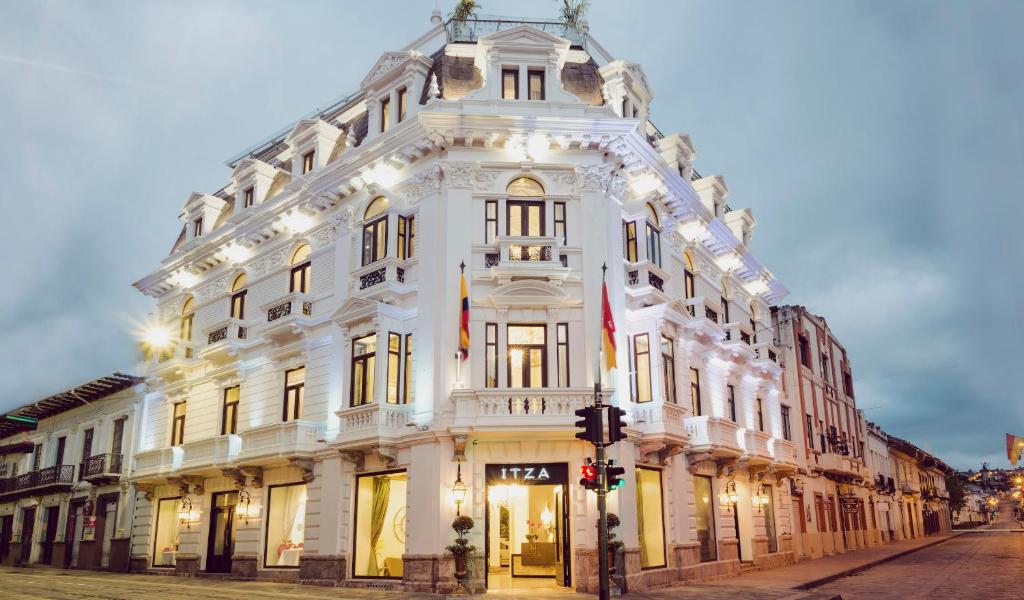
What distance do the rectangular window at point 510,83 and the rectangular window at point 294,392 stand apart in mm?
11673

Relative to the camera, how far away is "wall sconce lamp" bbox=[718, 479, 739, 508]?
90.1 feet

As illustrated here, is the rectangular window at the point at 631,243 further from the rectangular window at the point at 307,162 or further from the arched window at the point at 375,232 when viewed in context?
the rectangular window at the point at 307,162

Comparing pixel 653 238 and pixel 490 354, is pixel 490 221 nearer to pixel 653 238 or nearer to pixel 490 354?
pixel 490 354

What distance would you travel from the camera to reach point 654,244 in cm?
2627

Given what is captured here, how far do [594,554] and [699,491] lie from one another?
314 inches

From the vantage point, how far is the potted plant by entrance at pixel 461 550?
19462 millimetres

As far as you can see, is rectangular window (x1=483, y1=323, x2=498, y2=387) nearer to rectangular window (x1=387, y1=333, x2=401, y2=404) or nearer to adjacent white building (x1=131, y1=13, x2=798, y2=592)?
adjacent white building (x1=131, y1=13, x2=798, y2=592)

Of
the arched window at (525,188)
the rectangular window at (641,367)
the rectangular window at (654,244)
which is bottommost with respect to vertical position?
the rectangular window at (641,367)

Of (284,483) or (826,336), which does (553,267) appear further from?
(826,336)

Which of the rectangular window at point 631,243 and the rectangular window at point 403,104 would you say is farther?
the rectangular window at point 403,104

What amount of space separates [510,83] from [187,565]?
21099 mm

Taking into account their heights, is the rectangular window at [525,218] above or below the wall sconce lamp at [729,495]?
above

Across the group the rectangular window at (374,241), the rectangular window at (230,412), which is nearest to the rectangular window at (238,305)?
the rectangular window at (230,412)

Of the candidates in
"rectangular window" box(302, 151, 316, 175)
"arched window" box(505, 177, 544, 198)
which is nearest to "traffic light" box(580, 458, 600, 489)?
"arched window" box(505, 177, 544, 198)
